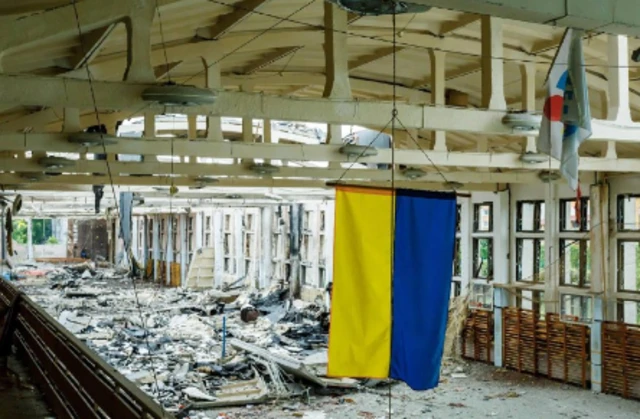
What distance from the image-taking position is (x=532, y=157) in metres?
13.2

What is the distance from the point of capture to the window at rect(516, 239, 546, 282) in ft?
60.7

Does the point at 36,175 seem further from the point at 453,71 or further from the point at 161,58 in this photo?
the point at 453,71

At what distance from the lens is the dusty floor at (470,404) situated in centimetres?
1361

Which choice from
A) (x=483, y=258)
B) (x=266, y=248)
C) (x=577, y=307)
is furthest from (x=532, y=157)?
(x=266, y=248)

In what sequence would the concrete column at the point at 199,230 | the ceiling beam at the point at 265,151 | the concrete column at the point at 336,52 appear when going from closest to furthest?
the concrete column at the point at 336,52 → the ceiling beam at the point at 265,151 → the concrete column at the point at 199,230

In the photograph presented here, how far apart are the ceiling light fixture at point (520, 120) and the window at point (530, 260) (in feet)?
33.4

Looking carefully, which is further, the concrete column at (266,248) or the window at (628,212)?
the concrete column at (266,248)

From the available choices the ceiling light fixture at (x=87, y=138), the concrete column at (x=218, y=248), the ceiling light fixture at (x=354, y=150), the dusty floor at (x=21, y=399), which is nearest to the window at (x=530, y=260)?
the ceiling light fixture at (x=354, y=150)

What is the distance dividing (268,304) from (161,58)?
1843 cm

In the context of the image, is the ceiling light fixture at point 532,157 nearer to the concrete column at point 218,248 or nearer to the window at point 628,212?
the window at point 628,212

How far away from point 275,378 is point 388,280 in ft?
30.6

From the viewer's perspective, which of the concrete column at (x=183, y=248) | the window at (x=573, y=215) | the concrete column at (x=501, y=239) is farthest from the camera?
the concrete column at (x=183, y=248)

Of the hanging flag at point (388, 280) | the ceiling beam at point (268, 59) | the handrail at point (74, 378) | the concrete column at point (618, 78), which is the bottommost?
the handrail at point (74, 378)

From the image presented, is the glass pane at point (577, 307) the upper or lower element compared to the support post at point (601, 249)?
lower
